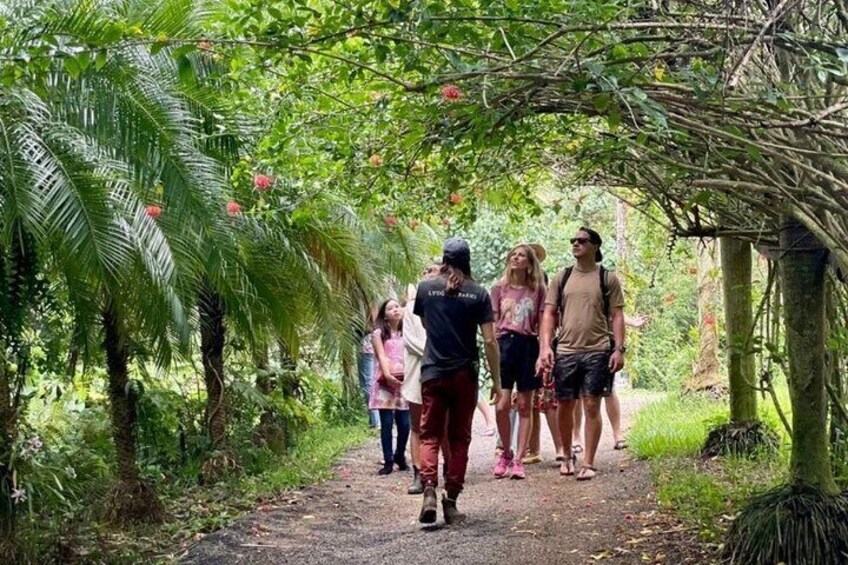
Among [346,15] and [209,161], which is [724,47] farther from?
[209,161]

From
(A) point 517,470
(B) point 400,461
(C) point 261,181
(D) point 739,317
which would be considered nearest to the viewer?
(C) point 261,181

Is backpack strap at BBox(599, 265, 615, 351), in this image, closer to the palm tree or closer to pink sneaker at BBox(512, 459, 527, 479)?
pink sneaker at BBox(512, 459, 527, 479)

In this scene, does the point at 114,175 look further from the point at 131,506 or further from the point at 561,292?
the point at 561,292

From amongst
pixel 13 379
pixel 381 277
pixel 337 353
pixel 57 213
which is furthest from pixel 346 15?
pixel 381 277

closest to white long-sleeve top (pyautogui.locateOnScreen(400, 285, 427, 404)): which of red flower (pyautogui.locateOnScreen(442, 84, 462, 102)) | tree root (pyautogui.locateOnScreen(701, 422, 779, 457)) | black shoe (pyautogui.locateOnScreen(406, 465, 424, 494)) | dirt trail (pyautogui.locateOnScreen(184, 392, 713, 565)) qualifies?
black shoe (pyautogui.locateOnScreen(406, 465, 424, 494))

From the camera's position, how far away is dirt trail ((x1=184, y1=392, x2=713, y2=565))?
5.88m

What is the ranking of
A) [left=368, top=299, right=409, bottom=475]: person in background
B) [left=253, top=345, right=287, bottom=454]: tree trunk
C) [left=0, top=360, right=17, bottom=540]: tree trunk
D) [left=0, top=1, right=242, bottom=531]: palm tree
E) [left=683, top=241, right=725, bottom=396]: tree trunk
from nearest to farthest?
[left=0, top=1, right=242, bottom=531]: palm tree < [left=0, top=360, right=17, bottom=540]: tree trunk < [left=368, top=299, right=409, bottom=475]: person in background < [left=253, top=345, right=287, bottom=454]: tree trunk < [left=683, top=241, right=725, bottom=396]: tree trunk

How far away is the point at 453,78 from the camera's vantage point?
12.9 feet

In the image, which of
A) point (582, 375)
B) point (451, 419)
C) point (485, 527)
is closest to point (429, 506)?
point (485, 527)

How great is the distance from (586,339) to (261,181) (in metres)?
2.77

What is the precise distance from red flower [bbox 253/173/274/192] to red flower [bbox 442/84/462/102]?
10.2ft

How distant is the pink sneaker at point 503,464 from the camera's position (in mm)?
8453

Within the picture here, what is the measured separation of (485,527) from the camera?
6562 mm

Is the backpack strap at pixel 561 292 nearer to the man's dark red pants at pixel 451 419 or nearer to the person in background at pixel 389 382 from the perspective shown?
the man's dark red pants at pixel 451 419
